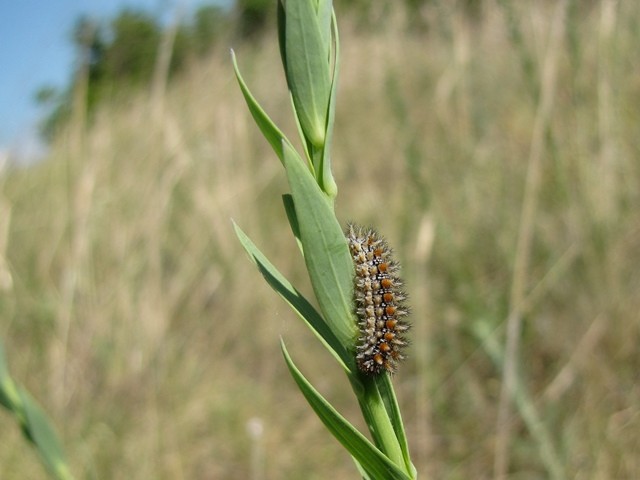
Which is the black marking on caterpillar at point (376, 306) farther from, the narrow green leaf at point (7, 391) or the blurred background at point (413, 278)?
the blurred background at point (413, 278)

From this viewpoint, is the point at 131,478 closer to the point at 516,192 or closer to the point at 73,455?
the point at 73,455

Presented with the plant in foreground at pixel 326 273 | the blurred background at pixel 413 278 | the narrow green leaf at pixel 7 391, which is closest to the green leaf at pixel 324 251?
the plant in foreground at pixel 326 273

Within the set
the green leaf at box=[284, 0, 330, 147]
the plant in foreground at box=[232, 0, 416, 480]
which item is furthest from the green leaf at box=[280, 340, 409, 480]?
the green leaf at box=[284, 0, 330, 147]

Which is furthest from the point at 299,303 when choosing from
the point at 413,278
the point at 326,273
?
the point at 413,278

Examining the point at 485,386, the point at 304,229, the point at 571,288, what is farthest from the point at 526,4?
the point at 304,229

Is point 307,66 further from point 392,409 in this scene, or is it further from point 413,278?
point 413,278
